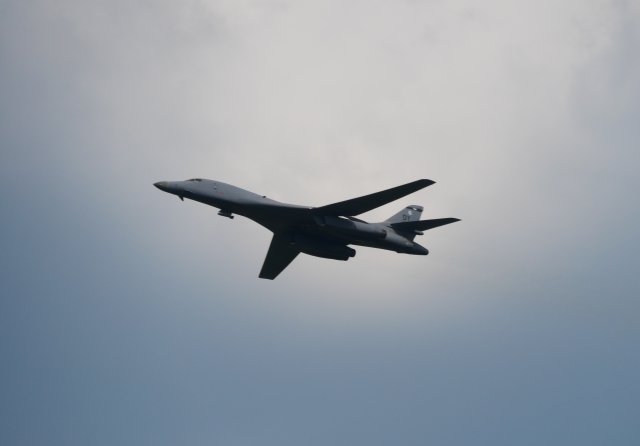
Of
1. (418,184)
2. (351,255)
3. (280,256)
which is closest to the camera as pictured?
(418,184)

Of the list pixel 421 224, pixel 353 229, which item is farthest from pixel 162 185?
pixel 421 224

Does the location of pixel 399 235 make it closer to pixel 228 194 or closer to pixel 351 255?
pixel 351 255

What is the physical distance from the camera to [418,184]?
4006 cm

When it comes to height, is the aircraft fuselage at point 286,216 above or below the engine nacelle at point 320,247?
above

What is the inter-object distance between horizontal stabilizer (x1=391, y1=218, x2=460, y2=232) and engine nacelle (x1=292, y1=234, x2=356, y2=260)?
140 inches

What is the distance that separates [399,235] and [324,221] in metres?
4.99

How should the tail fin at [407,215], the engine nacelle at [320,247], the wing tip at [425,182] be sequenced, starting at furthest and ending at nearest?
1. the tail fin at [407,215]
2. the engine nacelle at [320,247]
3. the wing tip at [425,182]

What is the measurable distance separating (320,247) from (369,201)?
5841 mm

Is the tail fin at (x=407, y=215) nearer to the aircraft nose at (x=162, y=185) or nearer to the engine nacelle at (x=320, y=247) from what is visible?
the engine nacelle at (x=320, y=247)

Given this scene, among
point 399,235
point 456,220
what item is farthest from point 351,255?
point 456,220

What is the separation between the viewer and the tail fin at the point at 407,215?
48625 millimetres

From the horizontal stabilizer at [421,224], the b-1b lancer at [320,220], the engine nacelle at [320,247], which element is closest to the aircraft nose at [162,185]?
the b-1b lancer at [320,220]

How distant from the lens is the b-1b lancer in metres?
43.5

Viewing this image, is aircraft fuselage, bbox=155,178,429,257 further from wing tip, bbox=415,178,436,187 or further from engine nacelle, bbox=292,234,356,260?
wing tip, bbox=415,178,436,187
